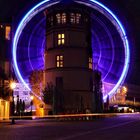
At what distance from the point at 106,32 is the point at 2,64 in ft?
76.4

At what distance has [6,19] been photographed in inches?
3538

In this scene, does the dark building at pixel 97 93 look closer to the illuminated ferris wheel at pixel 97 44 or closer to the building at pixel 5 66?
the illuminated ferris wheel at pixel 97 44

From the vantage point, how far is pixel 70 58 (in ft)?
265

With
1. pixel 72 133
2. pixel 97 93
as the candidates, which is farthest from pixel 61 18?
pixel 72 133

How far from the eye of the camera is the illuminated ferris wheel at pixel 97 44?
272ft

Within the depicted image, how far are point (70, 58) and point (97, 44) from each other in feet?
26.7

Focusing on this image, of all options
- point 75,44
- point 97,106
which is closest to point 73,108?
point 97,106

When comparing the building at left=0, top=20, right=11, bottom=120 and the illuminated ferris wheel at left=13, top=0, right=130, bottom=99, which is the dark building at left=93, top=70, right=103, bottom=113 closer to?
the illuminated ferris wheel at left=13, top=0, right=130, bottom=99

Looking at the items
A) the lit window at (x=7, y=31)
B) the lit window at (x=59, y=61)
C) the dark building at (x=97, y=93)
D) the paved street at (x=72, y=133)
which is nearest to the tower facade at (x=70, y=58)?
the lit window at (x=59, y=61)

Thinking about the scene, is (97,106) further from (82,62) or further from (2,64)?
(2,64)

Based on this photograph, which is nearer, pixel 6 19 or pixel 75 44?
pixel 75 44

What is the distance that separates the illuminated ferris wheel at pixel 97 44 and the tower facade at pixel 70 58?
2.75m

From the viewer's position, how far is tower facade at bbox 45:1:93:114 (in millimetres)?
79438

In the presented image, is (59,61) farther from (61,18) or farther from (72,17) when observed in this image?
(72,17)
